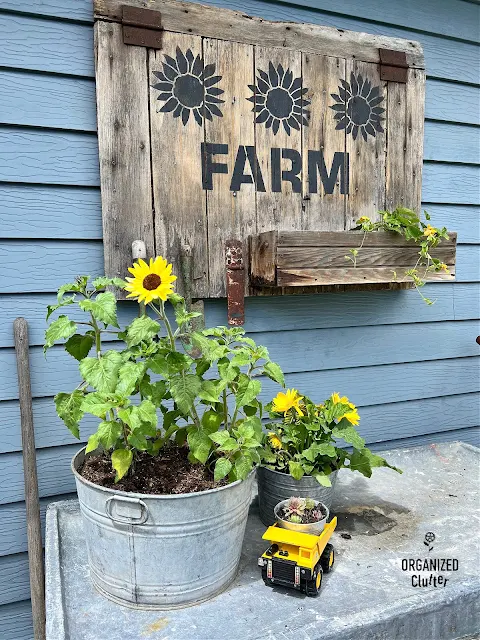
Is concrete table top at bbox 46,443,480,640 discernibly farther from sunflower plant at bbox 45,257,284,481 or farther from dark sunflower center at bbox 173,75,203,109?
dark sunflower center at bbox 173,75,203,109

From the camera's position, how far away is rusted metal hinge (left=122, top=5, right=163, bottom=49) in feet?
4.83

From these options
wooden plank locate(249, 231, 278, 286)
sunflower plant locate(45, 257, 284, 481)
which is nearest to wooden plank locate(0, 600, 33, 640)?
sunflower plant locate(45, 257, 284, 481)

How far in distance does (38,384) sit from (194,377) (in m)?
0.66

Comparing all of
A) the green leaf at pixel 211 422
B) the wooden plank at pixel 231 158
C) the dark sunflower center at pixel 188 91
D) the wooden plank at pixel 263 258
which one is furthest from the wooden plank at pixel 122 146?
the green leaf at pixel 211 422

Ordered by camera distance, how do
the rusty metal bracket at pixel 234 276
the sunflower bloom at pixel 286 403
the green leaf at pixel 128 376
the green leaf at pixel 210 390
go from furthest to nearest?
1. the rusty metal bracket at pixel 234 276
2. the sunflower bloom at pixel 286 403
3. the green leaf at pixel 210 390
4. the green leaf at pixel 128 376

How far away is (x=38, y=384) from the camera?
1513mm

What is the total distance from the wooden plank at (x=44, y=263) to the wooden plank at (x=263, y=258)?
491 mm

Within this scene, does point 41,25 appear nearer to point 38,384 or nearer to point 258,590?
point 38,384

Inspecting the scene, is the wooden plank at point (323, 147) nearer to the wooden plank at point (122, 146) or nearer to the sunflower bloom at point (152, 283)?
the wooden plank at point (122, 146)

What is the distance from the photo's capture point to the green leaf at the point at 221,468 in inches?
42.1

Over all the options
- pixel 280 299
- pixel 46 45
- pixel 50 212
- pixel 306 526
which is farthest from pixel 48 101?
pixel 306 526

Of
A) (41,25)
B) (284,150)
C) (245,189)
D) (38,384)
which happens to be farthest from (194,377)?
(41,25)

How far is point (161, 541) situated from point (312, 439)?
0.54m

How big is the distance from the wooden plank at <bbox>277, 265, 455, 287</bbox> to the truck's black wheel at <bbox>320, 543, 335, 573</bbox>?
75cm
